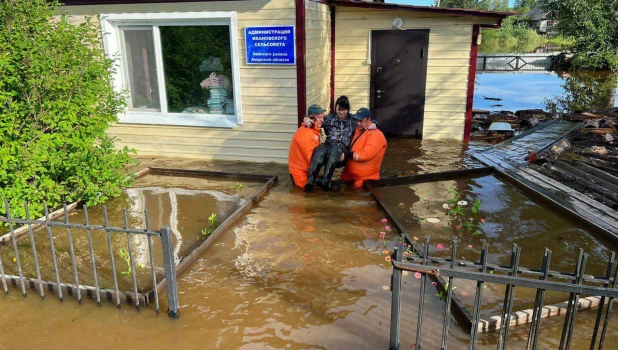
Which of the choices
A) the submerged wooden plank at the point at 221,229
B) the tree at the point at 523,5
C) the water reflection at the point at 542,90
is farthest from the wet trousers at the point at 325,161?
the tree at the point at 523,5

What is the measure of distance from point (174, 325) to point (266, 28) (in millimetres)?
5643

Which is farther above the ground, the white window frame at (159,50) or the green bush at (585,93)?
the white window frame at (159,50)

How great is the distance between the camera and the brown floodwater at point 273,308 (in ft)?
12.3

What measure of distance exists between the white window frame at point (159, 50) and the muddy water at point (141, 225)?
140cm

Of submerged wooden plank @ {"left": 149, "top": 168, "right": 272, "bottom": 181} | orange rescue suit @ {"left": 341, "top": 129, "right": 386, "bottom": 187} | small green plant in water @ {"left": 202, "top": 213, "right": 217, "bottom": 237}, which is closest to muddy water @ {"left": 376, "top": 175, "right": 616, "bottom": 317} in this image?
orange rescue suit @ {"left": 341, "top": 129, "right": 386, "bottom": 187}

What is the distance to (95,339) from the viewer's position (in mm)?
3773

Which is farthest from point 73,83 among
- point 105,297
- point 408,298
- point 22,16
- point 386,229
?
point 408,298

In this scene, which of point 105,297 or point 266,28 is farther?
point 266,28

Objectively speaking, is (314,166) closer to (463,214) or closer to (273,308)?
(463,214)

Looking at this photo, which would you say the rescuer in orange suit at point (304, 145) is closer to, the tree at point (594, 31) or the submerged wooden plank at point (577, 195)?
the submerged wooden plank at point (577, 195)

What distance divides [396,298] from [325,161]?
4.27 m

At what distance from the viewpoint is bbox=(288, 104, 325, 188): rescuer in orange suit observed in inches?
291

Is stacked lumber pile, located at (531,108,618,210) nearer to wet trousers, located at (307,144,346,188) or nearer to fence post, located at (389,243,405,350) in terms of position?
wet trousers, located at (307,144,346,188)

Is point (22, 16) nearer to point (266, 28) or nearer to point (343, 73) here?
point (266, 28)
